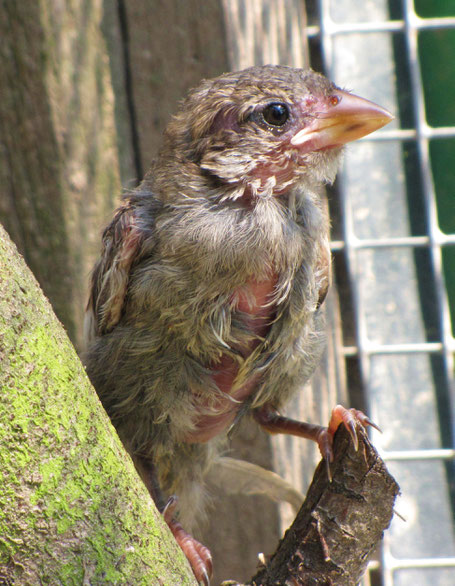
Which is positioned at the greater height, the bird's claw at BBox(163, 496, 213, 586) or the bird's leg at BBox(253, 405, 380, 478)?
the bird's leg at BBox(253, 405, 380, 478)

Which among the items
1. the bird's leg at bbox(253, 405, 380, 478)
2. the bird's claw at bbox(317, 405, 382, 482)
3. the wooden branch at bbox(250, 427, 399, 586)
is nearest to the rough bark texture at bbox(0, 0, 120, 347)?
the bird's leg at bbox(253, 405, 380, 478)

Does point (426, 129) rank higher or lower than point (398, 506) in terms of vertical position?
higher

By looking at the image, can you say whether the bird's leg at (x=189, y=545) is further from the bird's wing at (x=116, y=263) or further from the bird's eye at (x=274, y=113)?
the bird's eye at (x=274, y=113)

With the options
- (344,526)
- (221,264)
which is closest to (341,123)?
(221,264)

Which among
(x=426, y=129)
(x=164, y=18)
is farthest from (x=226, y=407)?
(x=426, y=129)

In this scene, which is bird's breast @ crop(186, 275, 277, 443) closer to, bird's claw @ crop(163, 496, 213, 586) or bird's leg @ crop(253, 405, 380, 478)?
bird's leg @ crop(253, 405, 380, 478)

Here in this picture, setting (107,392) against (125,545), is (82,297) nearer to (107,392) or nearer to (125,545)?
(107,392)
